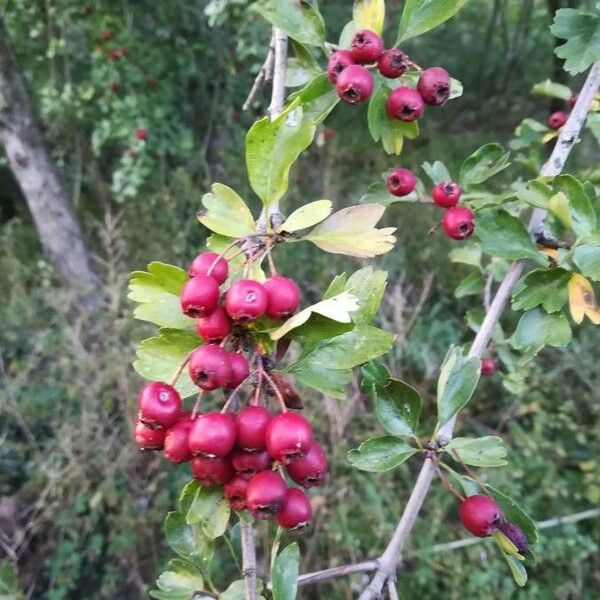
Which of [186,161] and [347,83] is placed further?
[186,161]

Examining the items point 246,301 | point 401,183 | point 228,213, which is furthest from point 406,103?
point 246,301

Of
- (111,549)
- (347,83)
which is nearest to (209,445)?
(347,83)

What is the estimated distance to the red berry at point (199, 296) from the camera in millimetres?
520

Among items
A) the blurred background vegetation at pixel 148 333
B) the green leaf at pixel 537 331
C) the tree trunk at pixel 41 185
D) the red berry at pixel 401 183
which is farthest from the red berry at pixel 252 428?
the tree trunk at pixel 41 185

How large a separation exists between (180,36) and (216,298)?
3268 mm

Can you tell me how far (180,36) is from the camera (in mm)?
3416

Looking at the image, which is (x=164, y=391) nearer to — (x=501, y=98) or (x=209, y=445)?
(x=209, y=445)

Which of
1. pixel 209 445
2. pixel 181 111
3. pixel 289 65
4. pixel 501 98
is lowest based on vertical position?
pixel 501 98

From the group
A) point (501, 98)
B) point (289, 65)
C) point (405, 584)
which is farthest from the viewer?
point (501, 98)

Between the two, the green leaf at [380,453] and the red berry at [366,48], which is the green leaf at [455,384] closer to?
the green leaf at [380,453]

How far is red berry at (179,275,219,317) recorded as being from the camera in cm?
52

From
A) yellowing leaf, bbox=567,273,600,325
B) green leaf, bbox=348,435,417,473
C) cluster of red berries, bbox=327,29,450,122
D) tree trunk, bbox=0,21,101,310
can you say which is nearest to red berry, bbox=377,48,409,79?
cluster of red berries, bbox=327,29,450,122

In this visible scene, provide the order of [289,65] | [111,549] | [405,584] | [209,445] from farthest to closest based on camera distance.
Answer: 1. [111,549]
2. [405,584]
3. [289,65]
4. [209,445]

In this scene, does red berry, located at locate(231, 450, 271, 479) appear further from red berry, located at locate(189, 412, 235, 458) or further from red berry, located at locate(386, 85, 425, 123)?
red berry, located at locate(386, 85, 425, 123)
